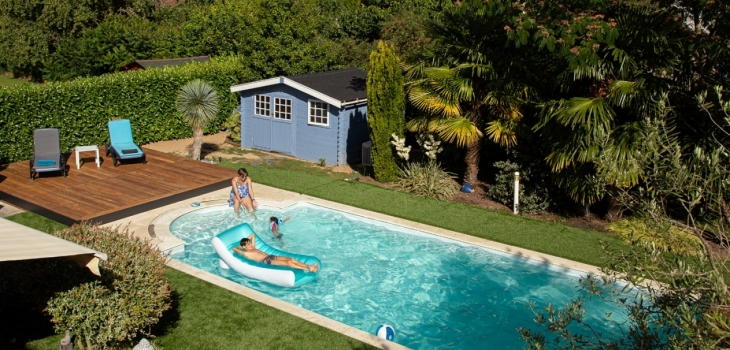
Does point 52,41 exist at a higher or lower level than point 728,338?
higher

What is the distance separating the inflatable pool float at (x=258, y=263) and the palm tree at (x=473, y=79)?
227 inches

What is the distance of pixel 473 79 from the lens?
16.7 metres

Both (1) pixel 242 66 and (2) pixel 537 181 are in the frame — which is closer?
(2) pixel 537 181

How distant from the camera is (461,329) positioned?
432 inches

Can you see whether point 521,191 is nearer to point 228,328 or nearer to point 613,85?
point 613,85

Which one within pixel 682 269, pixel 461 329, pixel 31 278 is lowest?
pixel 461 329

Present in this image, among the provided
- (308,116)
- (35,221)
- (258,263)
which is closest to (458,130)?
(308,116)

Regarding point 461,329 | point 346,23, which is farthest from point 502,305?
point 346,23

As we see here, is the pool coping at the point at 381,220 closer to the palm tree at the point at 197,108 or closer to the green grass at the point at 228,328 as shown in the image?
the green grass at the point at 228,328

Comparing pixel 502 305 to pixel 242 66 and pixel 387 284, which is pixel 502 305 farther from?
pixel 242 66

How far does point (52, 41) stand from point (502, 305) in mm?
35412

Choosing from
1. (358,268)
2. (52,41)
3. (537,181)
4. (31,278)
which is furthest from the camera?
(52,41)

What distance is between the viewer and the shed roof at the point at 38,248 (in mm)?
6992

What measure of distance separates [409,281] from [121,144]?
10455 mm
